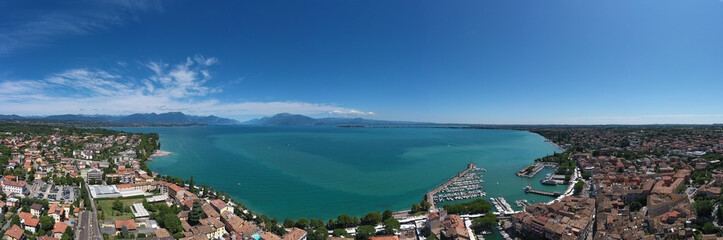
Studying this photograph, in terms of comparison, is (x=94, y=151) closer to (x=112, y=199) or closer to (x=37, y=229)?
(x=112, y=199)

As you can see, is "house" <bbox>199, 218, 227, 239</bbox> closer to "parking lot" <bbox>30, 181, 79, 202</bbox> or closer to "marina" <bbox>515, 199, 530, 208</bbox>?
"parking lot" <bbox>30, 181, 79, 202</bbox>

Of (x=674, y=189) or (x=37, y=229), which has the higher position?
(x=674, y=189)

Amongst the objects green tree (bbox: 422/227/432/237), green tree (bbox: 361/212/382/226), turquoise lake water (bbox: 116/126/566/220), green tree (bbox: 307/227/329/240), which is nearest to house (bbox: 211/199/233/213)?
turquoise lake water (bbox: 116/126/566/220)

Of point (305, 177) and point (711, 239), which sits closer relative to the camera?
point (711, 239)

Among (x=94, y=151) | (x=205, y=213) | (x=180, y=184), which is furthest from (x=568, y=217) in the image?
(x=94, y=151)

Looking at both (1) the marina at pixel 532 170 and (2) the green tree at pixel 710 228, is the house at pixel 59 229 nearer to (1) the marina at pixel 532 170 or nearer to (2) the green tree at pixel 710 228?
(2) the green tree at pixel 710 228

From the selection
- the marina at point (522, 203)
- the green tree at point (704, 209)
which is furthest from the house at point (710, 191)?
the marina at point (522, 203)

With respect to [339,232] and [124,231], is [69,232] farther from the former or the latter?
[339,232]
